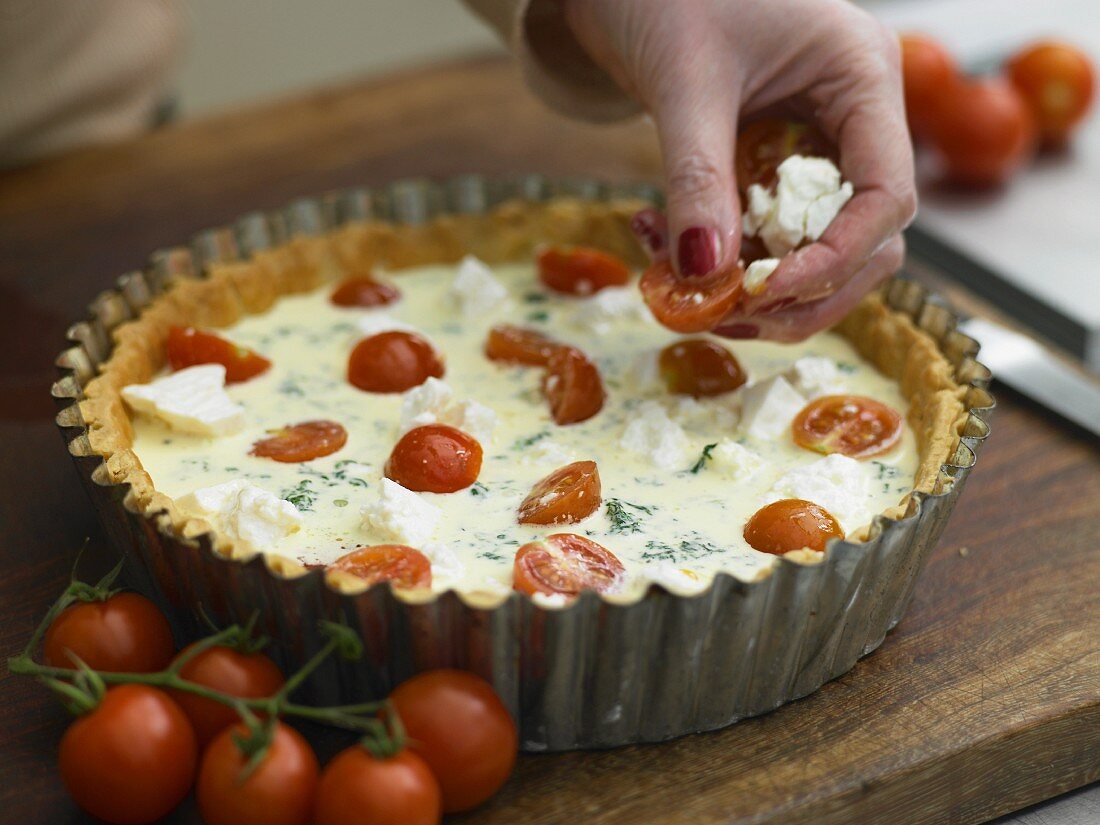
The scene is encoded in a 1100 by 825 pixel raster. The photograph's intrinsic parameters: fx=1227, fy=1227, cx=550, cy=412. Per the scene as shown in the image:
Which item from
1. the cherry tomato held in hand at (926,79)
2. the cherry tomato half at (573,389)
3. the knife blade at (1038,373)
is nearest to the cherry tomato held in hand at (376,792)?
the cherry tomato half at (573,389)

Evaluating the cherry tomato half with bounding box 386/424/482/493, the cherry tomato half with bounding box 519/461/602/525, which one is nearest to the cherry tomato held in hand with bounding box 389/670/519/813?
the cherry tomato half with bounding box 519/461/602/525

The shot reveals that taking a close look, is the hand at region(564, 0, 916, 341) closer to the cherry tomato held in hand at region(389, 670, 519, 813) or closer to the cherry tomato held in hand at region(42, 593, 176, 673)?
the cherry tomato held in hand at region(389, 670, 519, 813)

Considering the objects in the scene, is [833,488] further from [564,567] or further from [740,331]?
[564,567]

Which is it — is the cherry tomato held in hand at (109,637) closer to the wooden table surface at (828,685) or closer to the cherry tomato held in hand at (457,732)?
the wooden table surface at (828,685)

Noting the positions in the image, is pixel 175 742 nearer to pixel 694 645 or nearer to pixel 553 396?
pixel 694 645

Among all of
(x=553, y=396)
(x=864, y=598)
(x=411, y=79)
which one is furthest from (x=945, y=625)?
(x=411, y=79)

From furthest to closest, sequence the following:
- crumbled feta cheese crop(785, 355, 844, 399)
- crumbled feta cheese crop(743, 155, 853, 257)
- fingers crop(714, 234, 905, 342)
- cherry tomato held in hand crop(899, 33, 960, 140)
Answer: cherry tomato held in hand crop(899, 33, 960, 140), crumbled feta cheese crop(785, 355, 844, 399), fingers crop(714, 234, 905, 342), crumbled feta cheese crop(743, 155, 853, 257)

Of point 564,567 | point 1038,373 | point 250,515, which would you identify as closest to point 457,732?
point 564,567
